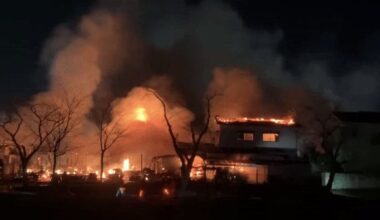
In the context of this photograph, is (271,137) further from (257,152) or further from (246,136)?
(257,152)

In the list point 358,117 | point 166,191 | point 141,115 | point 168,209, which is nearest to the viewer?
point 168,209

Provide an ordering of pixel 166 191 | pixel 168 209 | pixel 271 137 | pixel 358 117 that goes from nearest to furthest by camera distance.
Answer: pixel 168 209
pixel 166 191
pixel 358 117
pixel 271 137

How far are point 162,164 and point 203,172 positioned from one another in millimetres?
13259

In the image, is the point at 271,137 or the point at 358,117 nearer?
the point at 358,117

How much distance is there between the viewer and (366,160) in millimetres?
53438

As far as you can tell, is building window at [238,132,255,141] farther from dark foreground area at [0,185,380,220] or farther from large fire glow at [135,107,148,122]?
dark foreground area at [0,185,380,220]

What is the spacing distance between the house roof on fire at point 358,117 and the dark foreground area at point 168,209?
1052 inches

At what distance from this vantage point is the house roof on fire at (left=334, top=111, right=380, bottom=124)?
178 ft

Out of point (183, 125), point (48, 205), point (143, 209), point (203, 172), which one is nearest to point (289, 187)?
point (203, 172)

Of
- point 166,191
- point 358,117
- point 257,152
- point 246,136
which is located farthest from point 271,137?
point 166,191

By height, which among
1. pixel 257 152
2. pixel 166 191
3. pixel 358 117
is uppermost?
pixel 358 117

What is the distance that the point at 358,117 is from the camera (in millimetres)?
54969

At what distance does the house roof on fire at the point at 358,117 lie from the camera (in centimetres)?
5425

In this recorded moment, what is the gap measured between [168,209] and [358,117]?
34.8m
